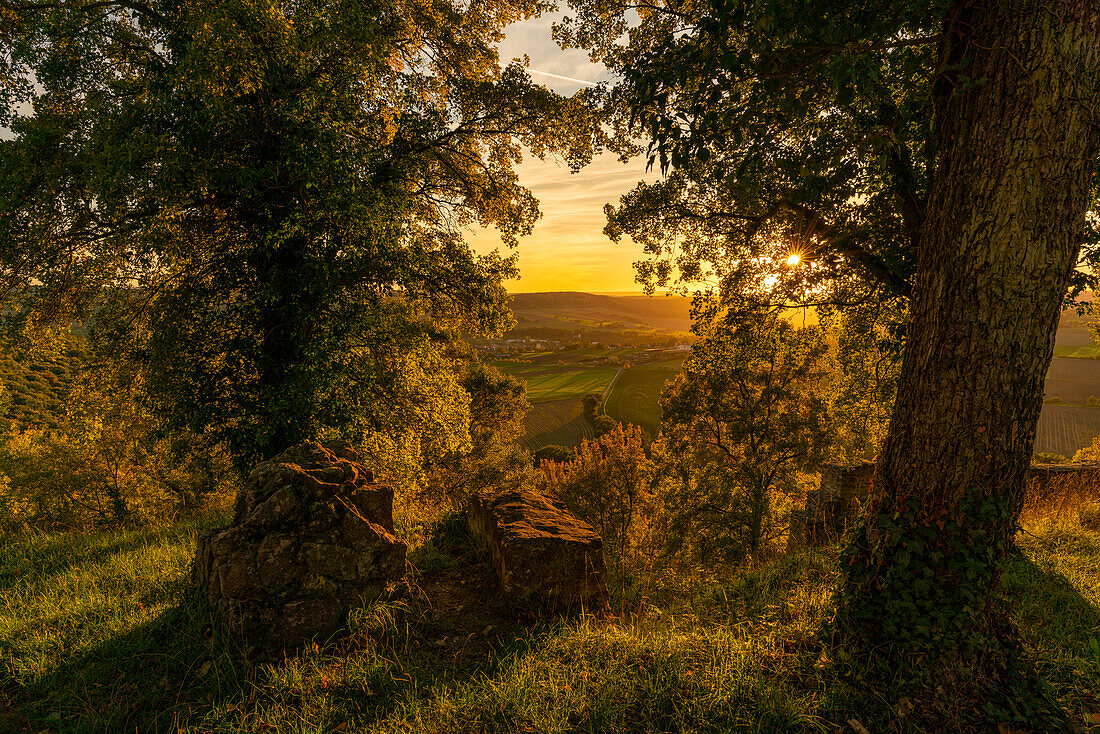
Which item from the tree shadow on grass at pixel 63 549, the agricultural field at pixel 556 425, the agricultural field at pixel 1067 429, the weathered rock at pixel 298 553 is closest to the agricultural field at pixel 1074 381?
the agricultural field at pixel 1067 429

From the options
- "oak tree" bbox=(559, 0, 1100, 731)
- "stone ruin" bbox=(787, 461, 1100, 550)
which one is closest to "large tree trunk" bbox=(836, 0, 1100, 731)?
"oak tree" bbox=(559, 0, 1100, 731)

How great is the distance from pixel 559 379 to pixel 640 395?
22.7 metres

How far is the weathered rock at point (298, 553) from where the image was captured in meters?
4.03

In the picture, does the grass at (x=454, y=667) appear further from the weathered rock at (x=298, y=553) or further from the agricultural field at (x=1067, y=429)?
the agricultural field at (x=1067, y=429)

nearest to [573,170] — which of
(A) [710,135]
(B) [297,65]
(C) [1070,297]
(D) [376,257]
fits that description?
(D) [376,257]

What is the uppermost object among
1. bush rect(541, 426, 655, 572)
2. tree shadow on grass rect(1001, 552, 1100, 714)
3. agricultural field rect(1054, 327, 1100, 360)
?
agricultural field rect(1054, 327, 1100, 360)

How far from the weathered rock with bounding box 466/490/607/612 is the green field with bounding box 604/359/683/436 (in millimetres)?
46440

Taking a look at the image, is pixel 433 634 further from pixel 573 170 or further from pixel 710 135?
pixel 573 170

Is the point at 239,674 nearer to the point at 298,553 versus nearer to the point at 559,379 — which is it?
the point at 298,553

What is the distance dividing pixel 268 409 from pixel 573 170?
852cm

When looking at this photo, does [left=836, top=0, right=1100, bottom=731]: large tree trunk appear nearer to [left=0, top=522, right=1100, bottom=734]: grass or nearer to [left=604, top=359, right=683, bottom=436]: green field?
[left=0, top=522, right=1100, bottom=734]: grass

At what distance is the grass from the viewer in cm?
312

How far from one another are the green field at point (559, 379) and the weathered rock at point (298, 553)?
6495 cm

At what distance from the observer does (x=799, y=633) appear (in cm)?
397
